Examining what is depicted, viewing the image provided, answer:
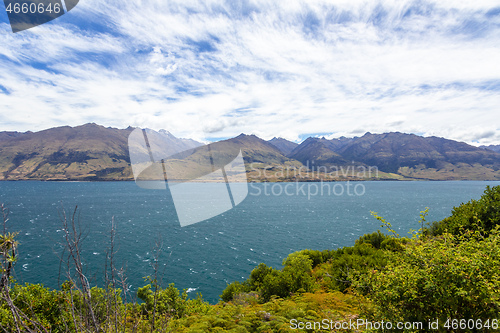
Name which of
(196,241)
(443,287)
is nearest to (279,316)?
(443,287)

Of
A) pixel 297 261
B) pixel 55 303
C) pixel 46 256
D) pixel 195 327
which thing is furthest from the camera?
pixel 46 256

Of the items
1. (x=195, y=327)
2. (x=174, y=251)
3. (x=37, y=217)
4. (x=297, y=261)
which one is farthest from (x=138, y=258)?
(x=37, y=217)

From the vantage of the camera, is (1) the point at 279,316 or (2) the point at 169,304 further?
(2) the point at 169,304

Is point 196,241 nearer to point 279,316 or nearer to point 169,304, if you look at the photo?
point 169,304

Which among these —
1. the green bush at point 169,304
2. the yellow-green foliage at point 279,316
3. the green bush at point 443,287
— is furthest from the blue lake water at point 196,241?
the green bush at point 443,287

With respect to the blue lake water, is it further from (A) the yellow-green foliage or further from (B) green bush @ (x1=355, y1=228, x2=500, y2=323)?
(B) green bush @ (x1=355, y1=228, x2=500, y2=323)

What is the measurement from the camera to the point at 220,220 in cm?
8669

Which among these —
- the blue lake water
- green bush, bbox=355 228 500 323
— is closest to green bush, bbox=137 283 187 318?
the blue lake water

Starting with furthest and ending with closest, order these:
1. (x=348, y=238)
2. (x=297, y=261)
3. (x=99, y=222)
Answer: (x=99, y=222)
(x=348, y=238)
(x=297, y=261)

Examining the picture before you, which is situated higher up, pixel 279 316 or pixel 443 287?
pixel 443 287

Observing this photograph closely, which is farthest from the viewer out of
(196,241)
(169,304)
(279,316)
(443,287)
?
(196,241)

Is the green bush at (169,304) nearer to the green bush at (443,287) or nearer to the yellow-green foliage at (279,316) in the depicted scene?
the yellow-green foliage at (279,316)

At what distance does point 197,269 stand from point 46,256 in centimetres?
3070

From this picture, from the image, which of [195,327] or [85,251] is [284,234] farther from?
[195,327]
